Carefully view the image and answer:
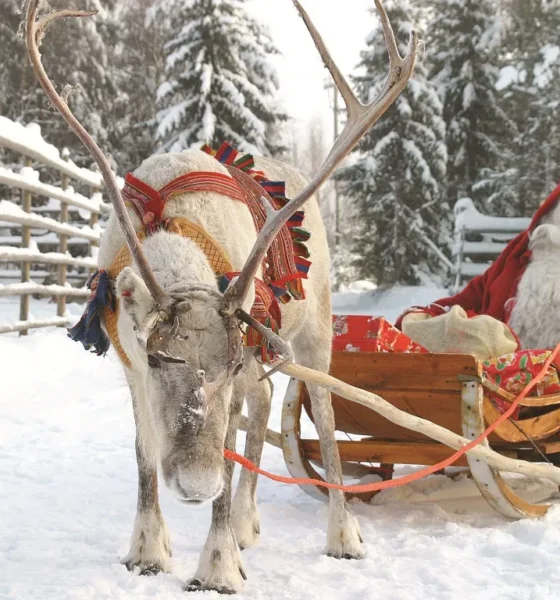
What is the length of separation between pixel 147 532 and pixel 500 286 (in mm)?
3213

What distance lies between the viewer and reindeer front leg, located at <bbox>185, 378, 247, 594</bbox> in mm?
2877

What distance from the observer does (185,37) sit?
17438mm

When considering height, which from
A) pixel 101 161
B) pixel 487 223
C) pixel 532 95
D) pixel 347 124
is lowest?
pixel 487 223

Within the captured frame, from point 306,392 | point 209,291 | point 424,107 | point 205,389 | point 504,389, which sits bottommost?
point 306,392

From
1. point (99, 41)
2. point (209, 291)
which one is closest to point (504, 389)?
point (209, 291)

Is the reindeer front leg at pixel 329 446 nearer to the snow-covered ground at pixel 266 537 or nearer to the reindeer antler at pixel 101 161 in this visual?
the snow-covered ground at pixel 266 537

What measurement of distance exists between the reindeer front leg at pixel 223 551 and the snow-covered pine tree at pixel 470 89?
A: 1870 cm

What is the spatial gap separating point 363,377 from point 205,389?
1701mm

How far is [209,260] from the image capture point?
2967 millimetres

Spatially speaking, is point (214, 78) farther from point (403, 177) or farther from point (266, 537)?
point (266, 537)

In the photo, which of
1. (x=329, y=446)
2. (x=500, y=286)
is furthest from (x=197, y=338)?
(x=500, y=286)

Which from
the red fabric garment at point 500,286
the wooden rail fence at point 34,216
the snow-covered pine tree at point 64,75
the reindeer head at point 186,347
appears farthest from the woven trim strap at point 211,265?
the snow-covered pine tree at point 64,75

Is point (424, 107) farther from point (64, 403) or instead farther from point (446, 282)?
point (64, 403)

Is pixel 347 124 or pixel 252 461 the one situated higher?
pixel 347 124
